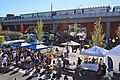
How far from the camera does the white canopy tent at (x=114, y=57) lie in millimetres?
18359

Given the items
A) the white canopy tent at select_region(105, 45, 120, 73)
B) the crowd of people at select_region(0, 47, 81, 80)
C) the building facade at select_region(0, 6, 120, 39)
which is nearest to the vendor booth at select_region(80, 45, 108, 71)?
the white canopy tent at select_region(105, 45, 120, 73)

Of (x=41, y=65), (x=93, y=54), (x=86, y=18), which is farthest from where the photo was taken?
(x=86, y=18)

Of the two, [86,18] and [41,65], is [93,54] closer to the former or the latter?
[41,65]

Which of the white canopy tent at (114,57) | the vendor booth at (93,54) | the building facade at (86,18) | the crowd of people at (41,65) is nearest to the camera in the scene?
the crowd of people at (41,65)

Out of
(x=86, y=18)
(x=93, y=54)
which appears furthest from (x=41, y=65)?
(x=86, y=18)

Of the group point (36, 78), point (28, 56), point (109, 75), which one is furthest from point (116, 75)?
point (28, 56)

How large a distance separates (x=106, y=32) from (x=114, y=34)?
6.42 ft

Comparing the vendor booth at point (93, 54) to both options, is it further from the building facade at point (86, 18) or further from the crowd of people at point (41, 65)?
the building facade at point (86, 18)

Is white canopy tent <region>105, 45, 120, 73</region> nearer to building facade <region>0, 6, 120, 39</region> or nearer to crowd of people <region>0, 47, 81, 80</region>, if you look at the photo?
crowd of people <region>0, 47, 81, 80</region>

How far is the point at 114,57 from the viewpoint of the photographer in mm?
18672

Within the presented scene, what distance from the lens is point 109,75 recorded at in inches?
664

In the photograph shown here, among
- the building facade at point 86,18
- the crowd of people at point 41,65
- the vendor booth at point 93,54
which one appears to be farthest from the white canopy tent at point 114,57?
the building facade at point 86,18

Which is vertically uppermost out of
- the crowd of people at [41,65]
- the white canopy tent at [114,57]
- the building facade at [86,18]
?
the building facade at [86,18]

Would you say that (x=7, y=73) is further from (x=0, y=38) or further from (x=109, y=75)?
(x=0, y=38)
